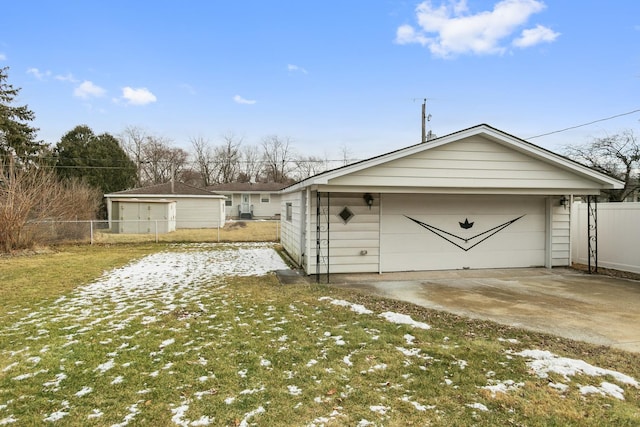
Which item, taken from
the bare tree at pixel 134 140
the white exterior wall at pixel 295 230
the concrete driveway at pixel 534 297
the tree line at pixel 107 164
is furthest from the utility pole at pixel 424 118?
the bare tree at pixel 134 140

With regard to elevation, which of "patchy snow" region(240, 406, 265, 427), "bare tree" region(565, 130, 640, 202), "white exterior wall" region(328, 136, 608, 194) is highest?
"bare tree" region(565, 130, 640, 202)

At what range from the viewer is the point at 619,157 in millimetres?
18750

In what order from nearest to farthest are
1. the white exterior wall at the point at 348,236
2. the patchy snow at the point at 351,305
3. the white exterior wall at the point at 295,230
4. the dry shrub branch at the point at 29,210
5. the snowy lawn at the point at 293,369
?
the snowy lawn at the point at 293,369 → the patchy snow at the point at 351,305 → the white exterior wall at the point at 348,236 → the white exterior wall at the point at 295,230 → the dry shrub branch at the point at 29,210

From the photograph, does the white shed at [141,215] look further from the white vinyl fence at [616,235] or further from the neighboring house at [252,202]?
the white vinyl fence at [616,235]

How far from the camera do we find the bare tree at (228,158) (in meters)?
42.0

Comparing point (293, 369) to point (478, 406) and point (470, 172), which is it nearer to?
point (478, 406)

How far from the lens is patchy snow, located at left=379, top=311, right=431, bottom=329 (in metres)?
4.77

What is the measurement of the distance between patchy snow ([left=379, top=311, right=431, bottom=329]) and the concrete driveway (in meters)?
0.83

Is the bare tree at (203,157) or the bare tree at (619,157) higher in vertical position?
the bare tree at (203,157)

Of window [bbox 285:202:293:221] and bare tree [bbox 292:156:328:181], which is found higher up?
bare tree [bbox 292:156:328:181]

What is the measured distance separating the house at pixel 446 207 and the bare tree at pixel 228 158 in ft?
112

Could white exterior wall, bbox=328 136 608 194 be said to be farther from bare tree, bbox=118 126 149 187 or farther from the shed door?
bare tree, bbox=118 126 149 187

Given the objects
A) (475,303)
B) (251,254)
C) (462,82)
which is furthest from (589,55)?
(251,254)

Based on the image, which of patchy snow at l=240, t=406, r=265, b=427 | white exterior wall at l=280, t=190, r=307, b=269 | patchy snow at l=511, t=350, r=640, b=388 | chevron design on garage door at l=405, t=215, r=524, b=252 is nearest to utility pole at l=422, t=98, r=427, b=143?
white exterior wall at l=280, t=190, r=307, b=269
